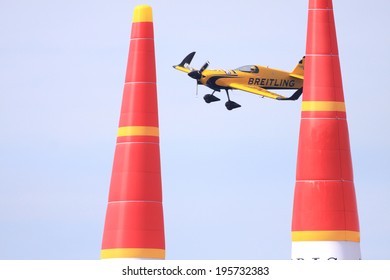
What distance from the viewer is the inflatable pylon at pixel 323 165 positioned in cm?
2333

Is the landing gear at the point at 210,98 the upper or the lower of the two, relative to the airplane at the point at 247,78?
lower

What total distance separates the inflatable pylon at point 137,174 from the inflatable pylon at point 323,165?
270 cm

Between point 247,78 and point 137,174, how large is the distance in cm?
1156

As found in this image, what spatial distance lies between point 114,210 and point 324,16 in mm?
5397

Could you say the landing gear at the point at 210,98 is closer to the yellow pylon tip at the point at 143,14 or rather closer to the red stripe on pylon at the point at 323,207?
the yellow pylon tip at the point at 143,14

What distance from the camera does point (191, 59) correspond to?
3612cm

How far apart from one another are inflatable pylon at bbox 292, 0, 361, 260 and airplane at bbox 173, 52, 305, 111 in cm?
832

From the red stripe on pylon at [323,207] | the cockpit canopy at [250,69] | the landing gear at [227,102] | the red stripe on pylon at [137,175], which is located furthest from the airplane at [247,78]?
the red stripe on pylon at [323,207]

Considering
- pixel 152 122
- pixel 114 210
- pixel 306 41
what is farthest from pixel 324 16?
pixel 114 210
